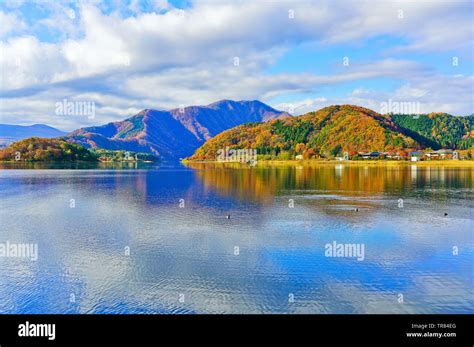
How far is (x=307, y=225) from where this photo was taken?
137ft

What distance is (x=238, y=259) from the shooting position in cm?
2923

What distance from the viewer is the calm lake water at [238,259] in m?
21.5

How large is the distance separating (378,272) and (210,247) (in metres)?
13.5

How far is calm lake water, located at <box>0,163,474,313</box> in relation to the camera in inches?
846

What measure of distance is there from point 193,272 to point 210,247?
21.1 feet

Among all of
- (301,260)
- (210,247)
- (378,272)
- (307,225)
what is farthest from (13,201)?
(378,272)

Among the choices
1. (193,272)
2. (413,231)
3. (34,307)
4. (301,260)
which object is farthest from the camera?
(413,231)

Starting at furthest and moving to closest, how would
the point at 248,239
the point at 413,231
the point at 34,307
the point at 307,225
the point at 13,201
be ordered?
the point at 13,201
the point at 307,225
the point at 413,231
the point at 248,239
the point at 34,307

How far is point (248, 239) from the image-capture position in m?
35.6

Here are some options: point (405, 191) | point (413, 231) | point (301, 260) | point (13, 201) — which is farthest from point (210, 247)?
point (405, 191)

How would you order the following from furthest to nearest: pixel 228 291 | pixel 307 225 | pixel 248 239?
pixel 307 225 < pixel 248 239 < pixel 228 291
